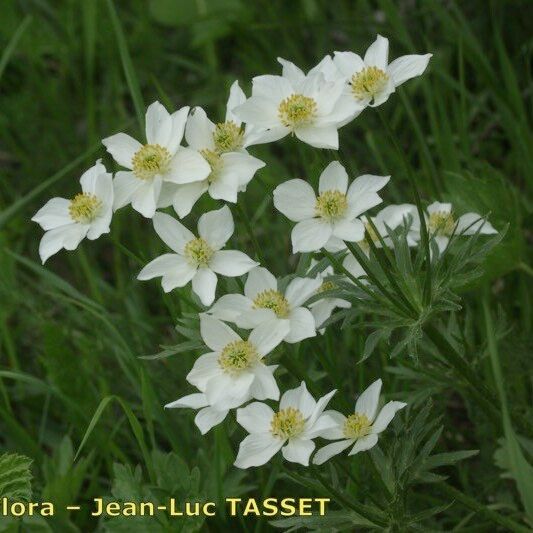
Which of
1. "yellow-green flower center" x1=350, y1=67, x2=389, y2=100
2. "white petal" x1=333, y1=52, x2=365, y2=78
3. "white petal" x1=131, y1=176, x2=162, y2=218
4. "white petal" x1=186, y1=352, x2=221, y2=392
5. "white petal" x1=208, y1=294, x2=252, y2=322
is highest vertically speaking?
"white petal" x1=333, y1=52, x2=365, y2=78

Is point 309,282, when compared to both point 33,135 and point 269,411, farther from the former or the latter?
point 33,135

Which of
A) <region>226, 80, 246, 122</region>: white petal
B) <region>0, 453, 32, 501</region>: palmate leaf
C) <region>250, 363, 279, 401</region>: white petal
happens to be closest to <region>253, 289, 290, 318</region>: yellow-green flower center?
<region>250, 363, 279, 401</region>: white petal

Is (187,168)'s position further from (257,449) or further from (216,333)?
(257,449)

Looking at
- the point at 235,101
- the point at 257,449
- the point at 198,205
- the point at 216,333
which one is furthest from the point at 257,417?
the point at 198,205

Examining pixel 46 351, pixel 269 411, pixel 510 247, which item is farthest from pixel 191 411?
pixel 510 247

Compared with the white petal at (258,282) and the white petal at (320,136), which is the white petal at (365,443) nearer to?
the white petal at (258,282)

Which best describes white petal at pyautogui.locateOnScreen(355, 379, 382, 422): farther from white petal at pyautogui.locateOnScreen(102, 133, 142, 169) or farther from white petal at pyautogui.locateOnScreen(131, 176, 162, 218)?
white petal at pyautogui.locateOnScreen(102, 133, 142, 169)

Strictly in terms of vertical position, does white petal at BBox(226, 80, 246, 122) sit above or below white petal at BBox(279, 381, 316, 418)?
above

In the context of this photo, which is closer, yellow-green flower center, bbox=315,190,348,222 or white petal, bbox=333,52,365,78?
yellow-green flower center, bbox=315,190,348,222
